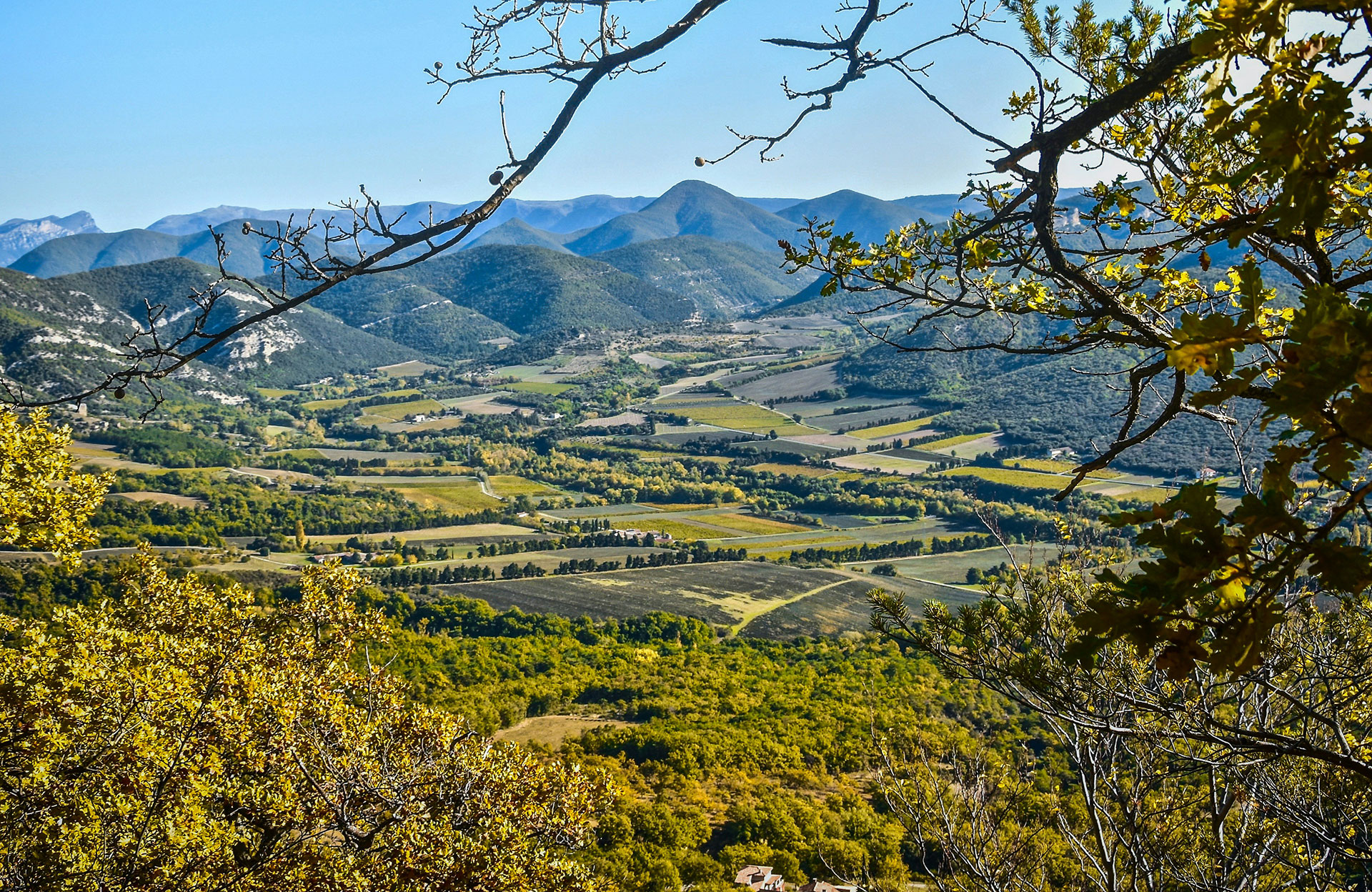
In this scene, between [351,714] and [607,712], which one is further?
[607,712]

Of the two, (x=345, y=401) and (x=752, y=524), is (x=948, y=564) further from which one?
(x=345, y=401)

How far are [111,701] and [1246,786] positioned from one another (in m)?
8.49

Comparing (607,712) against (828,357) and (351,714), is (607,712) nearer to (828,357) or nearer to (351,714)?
(351,714)

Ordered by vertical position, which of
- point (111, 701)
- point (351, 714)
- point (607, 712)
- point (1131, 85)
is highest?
point (1131, 85)

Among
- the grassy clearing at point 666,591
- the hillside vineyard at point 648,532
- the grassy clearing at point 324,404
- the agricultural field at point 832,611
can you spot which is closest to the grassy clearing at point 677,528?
the hillside vineyard at point 648,532

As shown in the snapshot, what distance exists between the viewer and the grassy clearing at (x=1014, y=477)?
205ft

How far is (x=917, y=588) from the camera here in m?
46.1

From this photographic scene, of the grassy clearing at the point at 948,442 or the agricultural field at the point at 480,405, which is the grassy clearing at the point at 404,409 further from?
the grassy clearing at the point at 948,442

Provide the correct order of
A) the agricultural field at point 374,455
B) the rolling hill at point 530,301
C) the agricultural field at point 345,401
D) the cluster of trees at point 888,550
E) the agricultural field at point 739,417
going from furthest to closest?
the rolling hill at point 530,301
the agricultural field at point 345,401
the agricultural field at point 739,417
the agricultural field at point 374,455
the cluster of trees at point 888,550

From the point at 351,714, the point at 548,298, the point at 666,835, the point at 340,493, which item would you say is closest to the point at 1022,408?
the point at 340,493

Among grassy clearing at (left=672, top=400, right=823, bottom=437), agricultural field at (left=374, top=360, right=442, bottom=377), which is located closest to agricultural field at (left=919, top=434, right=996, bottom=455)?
grassy clearing at (left=672, top=400, right=823, bottom=437)

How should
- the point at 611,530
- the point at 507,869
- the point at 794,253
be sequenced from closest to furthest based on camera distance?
the point at 794,253 < the point at 507,869 < the point at 611,530

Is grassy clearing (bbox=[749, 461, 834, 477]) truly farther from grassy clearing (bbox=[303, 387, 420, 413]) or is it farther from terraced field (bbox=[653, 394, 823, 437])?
grassy clearing (bbox=[303, 387, 420, 413])

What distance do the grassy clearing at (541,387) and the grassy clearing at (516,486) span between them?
37.0m
